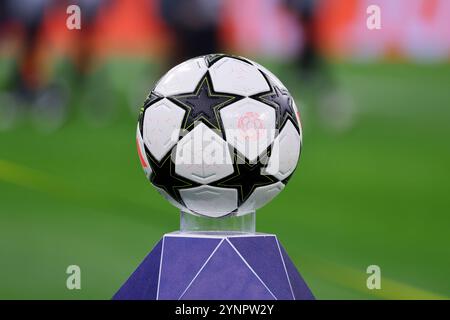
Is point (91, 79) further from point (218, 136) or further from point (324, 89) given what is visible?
point (218, 136)

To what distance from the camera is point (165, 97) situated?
4.14 m

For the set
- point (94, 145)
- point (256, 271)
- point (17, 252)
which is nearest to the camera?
point (256, 271)

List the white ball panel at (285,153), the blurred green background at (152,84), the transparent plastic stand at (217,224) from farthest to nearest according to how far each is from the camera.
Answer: the blurred green background at (152,84) → the transparent plastic stand at (217,224) → the white ball panel at (285,153)

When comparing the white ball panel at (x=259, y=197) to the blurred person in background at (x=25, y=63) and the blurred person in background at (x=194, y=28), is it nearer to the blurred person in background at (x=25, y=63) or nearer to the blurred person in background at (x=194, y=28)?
the blurred person in background at (x=194, y=28)

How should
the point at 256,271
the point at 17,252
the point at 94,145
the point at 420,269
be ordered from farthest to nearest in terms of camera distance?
the point at 94,145 → the point at 17,252 → the point at 420,269 → the point at 256,271

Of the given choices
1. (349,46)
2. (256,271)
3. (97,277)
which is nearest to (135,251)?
(97,277)

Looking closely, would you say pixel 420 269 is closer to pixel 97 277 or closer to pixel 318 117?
pixel 318 117

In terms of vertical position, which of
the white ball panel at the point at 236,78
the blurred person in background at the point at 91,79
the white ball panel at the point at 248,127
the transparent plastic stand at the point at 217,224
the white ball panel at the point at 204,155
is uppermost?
the blurred person in background at the point at 91,79

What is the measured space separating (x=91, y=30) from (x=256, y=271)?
399 cm

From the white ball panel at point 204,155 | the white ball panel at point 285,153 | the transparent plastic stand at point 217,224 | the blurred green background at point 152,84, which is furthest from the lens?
the blurred green background at point 152,84

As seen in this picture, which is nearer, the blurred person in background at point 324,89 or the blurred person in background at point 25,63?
the blurred person in background at point 324,89

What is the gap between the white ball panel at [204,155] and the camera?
399cm

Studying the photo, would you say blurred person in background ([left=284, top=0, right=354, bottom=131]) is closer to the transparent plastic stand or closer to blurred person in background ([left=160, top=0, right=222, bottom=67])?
blurred person in background ([left=160, top=0, right=222, bottom=67])

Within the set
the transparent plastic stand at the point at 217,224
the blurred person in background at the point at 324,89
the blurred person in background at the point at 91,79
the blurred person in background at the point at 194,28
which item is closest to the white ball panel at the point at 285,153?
the transparent plastic stand at the point at 217,224
